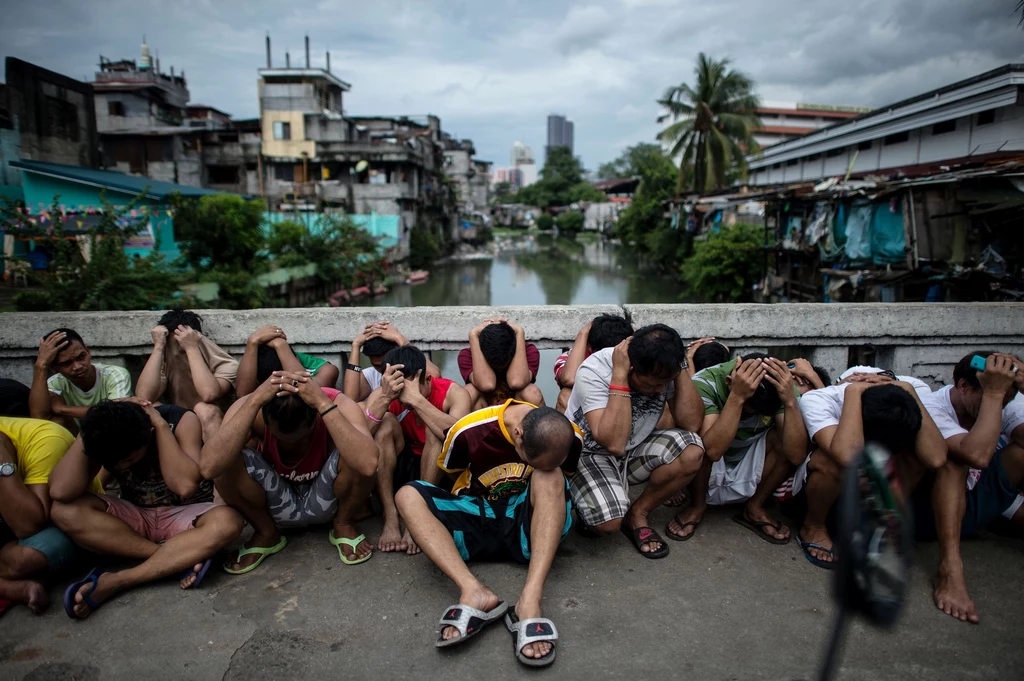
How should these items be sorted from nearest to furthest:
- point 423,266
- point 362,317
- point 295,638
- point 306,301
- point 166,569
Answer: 1. point 295,638
2. point 166,569
3. point 362,317
4. point 306,301
5. point 423,266

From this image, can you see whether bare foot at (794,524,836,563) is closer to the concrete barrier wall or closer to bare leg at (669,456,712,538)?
bare leg at (669,456,712,538)

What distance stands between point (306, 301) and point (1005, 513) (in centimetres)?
1994

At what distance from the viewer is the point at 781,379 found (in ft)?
8.94

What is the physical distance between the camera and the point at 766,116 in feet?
170

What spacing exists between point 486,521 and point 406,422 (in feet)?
2.79

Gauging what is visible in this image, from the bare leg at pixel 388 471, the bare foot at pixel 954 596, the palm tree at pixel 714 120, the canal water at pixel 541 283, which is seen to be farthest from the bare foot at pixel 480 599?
the palm tree at pixel 714 120

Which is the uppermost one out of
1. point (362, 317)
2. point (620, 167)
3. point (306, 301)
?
point (620, 167)

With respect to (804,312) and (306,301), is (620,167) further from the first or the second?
(804,312)

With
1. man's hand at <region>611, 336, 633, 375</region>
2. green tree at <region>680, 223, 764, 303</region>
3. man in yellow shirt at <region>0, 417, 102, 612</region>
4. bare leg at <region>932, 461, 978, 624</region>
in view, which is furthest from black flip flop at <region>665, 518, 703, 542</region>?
green tree at <region>680, 223, 764, 303</region>

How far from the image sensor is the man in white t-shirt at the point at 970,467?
2.50 meters

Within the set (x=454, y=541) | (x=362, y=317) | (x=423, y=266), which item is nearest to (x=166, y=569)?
(x=454, y=541)

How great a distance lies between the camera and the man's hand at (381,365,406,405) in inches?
110

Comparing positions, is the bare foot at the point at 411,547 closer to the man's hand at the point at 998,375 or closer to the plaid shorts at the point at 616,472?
the plaid shorts at the point at 616,472

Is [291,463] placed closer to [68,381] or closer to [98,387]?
[98,387]
